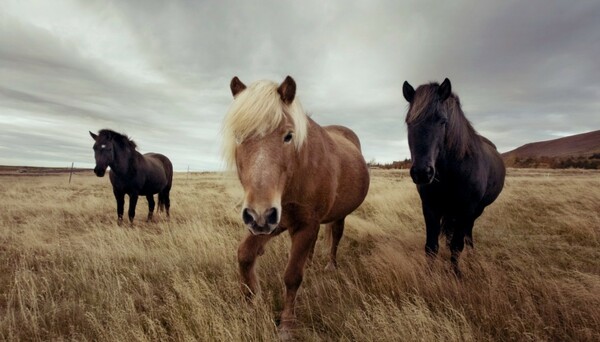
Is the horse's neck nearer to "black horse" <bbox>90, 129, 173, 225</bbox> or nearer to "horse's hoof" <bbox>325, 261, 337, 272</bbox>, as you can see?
"horse's hoof" <bbox>325, 261, 337, 272</bbox>

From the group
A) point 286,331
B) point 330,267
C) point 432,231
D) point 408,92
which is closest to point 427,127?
point 408,92

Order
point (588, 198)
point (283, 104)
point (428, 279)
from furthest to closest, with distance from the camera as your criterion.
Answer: point (588, 198), point (428, 279), point (283, 104)

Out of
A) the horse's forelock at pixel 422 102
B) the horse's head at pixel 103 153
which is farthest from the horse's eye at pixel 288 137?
the horse's head at pixel 103 153

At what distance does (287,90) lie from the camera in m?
2.79

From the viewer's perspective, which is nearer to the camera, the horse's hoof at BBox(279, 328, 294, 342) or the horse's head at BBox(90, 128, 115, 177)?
the horse's hoof at BBox(279, 328, 294, 342)

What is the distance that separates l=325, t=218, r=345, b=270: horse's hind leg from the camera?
487 centimetres

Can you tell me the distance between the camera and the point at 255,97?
8.37 ft

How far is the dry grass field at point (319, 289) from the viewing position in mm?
2645

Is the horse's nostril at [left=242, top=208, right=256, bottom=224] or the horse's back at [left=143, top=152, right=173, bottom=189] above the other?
the horse's back at [left=143, top=152, right=173, bottom=189]

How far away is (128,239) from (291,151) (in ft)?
16.7

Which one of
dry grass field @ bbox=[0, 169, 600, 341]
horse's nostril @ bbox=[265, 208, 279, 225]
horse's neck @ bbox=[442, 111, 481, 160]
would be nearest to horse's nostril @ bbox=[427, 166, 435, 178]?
horse's neck @ bbox=[442, 111, 481, 160]

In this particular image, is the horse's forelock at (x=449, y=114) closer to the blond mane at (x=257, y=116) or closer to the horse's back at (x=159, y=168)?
the blond mane at (x=257, y=116)

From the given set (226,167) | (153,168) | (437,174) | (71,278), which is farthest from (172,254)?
(153,168)

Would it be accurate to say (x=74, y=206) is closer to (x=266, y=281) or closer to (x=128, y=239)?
(x=128, y=239)
